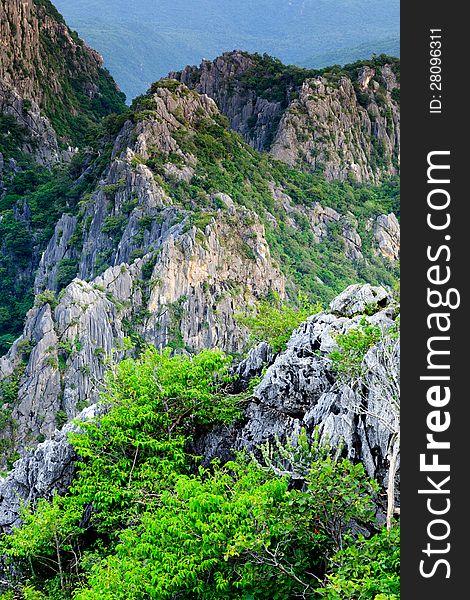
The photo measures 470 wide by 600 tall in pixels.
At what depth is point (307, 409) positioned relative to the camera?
1588 cm

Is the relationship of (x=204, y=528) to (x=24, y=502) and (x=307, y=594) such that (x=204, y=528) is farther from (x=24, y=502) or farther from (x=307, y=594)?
(x=24, y=502)

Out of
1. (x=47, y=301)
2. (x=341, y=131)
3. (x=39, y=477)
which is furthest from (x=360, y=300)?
(x=341, y=131)

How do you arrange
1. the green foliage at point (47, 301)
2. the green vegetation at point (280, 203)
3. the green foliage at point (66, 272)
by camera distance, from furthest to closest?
the green vegetation at point (280, 203) → the green foliage at point (66, 272) → the green foliage at point (47, 301)

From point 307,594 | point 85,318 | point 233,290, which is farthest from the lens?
point 233,290

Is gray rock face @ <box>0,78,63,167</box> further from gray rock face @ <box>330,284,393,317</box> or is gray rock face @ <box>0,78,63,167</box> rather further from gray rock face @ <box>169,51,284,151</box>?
gray rock face @ <box>330,284,393,317</box>

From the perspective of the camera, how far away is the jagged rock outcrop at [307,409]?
12.9 m

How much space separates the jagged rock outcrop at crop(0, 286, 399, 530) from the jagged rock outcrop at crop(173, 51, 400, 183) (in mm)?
81901

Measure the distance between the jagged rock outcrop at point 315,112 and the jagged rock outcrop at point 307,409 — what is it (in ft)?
269

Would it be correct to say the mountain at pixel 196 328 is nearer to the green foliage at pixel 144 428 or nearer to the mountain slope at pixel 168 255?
the green foliage at pixel 144 428

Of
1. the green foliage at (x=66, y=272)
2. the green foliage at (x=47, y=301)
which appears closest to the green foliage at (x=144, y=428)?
the green foliage at (x=47, y=301)

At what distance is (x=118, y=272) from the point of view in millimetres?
53969

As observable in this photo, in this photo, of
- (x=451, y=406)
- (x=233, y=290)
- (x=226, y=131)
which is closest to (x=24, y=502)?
(x=451, y=406)

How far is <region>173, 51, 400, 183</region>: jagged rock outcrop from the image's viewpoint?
330 ft

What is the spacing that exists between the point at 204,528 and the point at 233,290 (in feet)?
154
